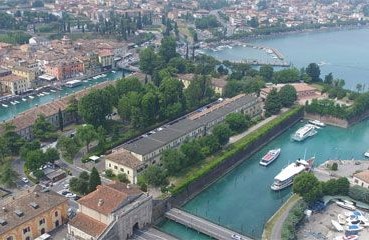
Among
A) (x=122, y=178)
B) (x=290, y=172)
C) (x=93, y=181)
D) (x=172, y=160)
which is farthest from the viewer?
(x=290, y=172)

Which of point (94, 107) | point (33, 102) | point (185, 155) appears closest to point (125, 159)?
point (185, 155)

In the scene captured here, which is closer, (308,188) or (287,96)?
(308,188)

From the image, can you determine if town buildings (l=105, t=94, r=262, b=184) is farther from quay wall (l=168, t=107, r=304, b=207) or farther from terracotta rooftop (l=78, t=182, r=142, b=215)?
terracotta rooftop (l=78, t=182, r=142, b=215)

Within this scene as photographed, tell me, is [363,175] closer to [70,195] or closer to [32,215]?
[70,195]

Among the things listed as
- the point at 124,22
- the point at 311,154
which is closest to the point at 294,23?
the point at 124,22

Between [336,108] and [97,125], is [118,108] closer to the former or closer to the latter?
[97,125]

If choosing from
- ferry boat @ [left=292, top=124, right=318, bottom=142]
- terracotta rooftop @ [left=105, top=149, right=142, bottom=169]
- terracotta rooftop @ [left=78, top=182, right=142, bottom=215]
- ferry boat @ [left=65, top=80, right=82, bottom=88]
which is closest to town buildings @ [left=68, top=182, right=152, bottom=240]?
terracotta rooftop @ [left=78, top=182, right=142, bottom=215]

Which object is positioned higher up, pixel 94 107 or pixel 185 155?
pixel 94 107
